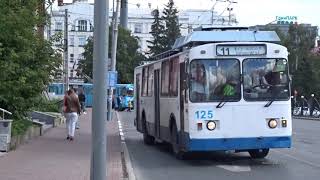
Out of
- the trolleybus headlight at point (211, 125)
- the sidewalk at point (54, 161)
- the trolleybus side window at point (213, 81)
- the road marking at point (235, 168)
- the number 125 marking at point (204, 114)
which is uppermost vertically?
the trolleybus side window at point (213, 81)

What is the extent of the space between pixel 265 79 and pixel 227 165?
230cm

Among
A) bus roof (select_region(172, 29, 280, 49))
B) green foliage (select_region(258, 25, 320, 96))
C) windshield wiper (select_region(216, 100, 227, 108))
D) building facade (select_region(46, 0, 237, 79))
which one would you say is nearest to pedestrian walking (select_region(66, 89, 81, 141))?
bus roof (select_region(172, 29, 280, 49))

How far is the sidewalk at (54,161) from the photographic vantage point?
42.3 feet

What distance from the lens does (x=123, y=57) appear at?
101 metres

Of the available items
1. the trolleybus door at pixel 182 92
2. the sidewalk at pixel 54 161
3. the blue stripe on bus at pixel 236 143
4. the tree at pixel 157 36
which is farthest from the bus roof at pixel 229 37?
the tree at pixel 157 36

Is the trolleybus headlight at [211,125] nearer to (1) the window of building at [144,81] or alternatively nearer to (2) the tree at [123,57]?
(1) the window of building at [144,81]

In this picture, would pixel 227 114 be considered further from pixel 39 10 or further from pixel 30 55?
pixel 39 10

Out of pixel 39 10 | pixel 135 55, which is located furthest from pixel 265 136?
pixel 135 55

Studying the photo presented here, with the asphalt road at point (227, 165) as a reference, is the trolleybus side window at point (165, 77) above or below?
above

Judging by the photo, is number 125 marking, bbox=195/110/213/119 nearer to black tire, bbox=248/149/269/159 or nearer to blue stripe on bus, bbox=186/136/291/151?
blue stripe on bus, bbox=186/136/291/151

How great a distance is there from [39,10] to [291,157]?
9.43m

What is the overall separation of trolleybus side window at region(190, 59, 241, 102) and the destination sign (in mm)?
205

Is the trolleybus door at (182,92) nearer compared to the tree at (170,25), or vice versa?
the trolleybus door at (182,92)

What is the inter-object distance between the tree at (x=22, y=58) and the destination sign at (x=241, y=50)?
5816mm
